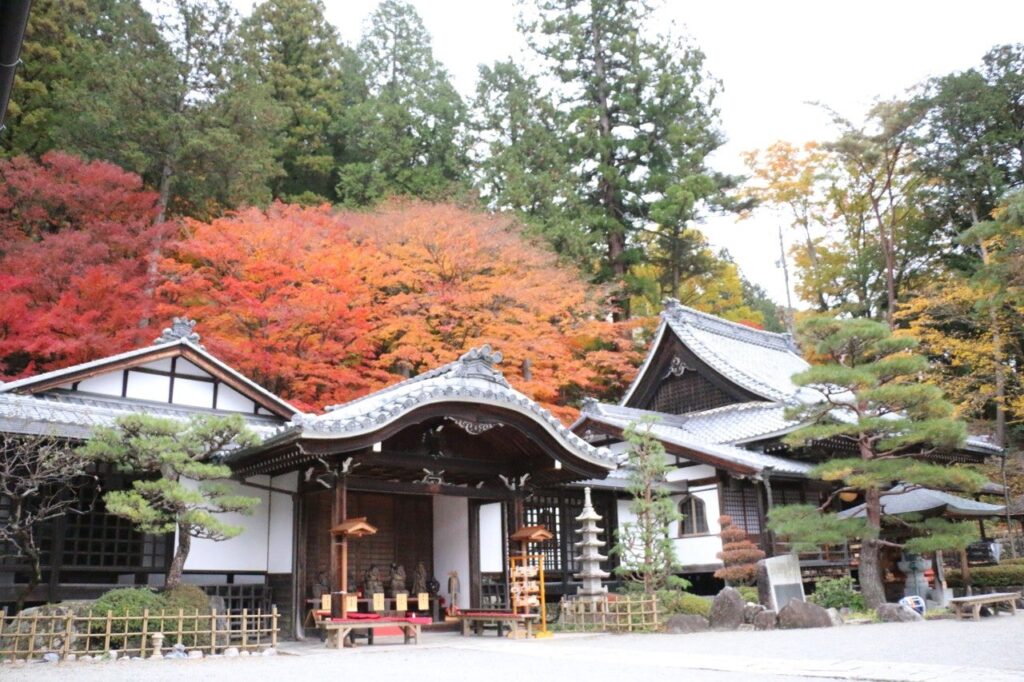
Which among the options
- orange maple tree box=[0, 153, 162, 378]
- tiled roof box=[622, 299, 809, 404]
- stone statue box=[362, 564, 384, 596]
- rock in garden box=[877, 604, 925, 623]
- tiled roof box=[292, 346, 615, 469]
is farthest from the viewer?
tiled roof box=[622, 299, 809, 404]

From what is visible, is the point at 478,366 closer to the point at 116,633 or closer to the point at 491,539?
the point at 491,539

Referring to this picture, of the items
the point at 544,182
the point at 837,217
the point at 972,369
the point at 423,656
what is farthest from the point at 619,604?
the point at 837,217

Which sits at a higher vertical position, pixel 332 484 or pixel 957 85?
pixel 957 85

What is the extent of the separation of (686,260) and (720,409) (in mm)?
11312

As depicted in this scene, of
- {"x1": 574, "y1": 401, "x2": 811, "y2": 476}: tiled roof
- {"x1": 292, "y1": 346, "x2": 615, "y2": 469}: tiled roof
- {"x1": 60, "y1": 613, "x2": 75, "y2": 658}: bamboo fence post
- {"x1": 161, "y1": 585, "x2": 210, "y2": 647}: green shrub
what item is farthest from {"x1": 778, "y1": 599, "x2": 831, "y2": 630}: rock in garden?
{"x1": 60, "y1": 613, "x2": 75, "y2": 658}: bamboo fence post

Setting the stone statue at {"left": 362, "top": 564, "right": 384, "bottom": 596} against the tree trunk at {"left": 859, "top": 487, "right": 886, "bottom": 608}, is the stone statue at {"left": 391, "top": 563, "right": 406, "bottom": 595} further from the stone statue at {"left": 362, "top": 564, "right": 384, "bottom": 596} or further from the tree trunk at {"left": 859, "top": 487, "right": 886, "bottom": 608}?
the tree trunk at {"left": 859, "top": 487, "right": 886, "bottom": 608}

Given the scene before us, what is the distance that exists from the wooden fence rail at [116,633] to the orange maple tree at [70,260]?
8.98m

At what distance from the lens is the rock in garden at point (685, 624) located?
556 inches

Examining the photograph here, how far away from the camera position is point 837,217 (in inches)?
1471

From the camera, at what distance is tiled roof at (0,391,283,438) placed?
11.8m

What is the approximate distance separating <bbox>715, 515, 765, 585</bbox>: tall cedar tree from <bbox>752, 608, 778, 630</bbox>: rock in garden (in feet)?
7.60

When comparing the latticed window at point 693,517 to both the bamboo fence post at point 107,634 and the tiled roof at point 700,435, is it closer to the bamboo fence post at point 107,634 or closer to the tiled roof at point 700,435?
the tiled roof at point 700,435

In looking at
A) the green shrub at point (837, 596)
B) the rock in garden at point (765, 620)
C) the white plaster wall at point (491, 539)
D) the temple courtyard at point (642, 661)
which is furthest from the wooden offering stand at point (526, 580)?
the green shrub at point (837, 596)

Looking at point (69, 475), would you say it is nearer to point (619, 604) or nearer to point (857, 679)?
point (619, 604)
